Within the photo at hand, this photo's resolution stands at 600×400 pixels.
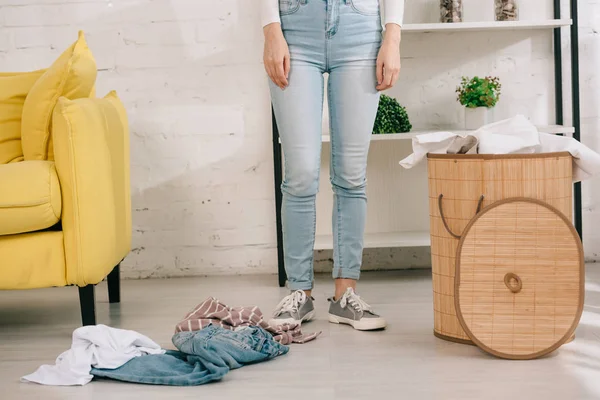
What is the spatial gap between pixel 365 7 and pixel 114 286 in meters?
1.29

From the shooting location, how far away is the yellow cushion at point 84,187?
2240mm

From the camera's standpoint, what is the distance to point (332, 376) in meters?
1.81

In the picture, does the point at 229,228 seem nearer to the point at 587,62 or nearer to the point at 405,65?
the point at 405,65

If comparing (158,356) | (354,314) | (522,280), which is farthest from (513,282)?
(158,356)

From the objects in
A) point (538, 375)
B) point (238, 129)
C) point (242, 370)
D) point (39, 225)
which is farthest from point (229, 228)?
point (538, 375)

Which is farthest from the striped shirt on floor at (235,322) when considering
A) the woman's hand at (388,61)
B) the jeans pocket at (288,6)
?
the jeans pocket at (288,6)

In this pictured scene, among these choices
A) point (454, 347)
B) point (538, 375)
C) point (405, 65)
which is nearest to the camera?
point (538, 375)

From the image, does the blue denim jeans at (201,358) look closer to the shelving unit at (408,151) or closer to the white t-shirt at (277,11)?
the white t-shirt at (277,11)

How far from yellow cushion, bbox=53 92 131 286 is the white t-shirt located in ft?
1.88

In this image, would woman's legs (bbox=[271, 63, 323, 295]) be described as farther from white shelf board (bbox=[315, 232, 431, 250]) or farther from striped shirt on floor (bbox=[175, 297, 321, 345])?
white shelf board (bbox=[315, 232, 431, 250])

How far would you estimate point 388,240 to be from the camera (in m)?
3.05

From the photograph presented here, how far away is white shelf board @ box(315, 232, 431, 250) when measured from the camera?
300cm

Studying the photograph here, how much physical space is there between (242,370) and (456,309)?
20.6 inches

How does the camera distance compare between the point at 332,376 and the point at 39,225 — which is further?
the point at 39,225
